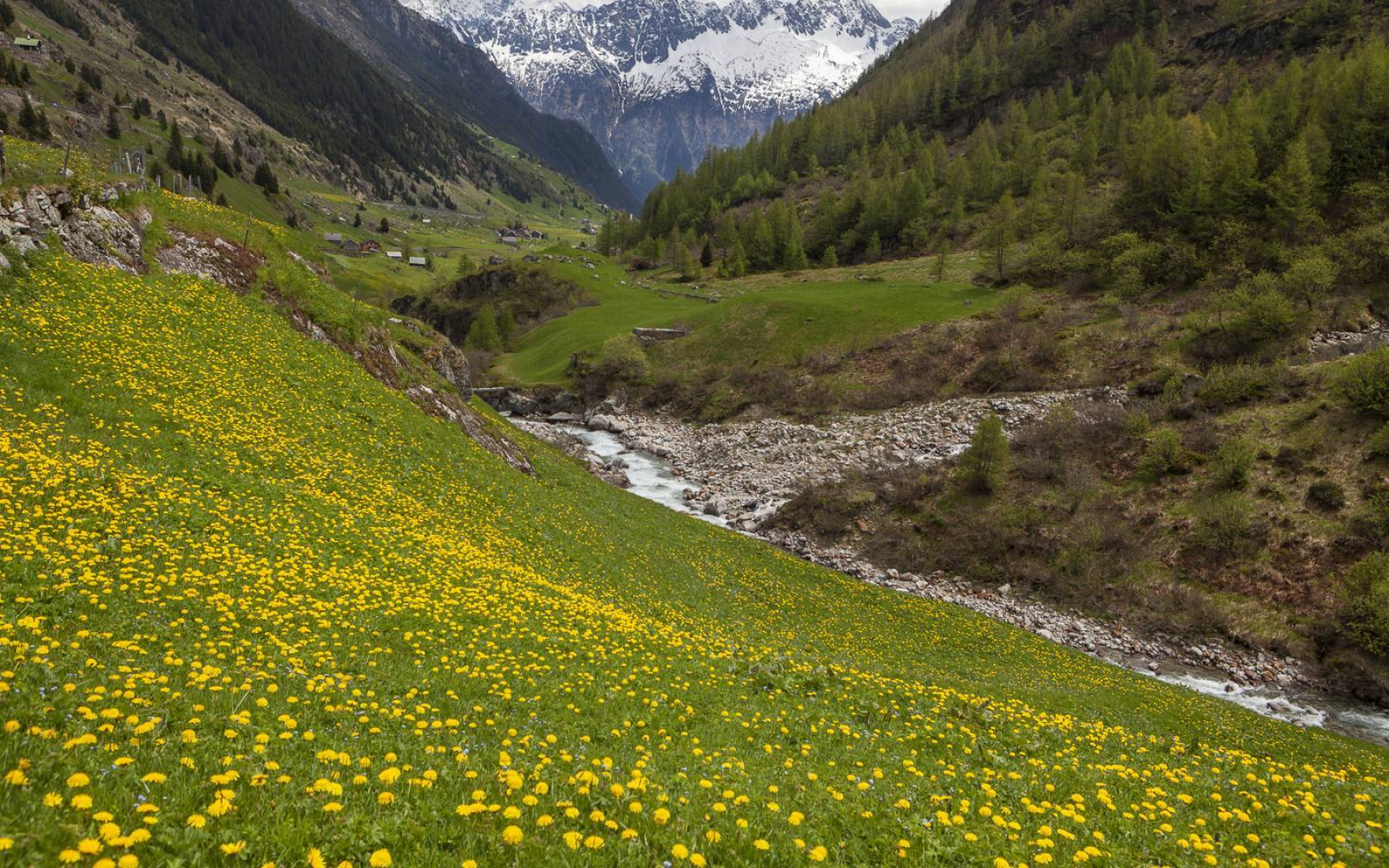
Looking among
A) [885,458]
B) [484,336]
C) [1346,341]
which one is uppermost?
[1346,341]

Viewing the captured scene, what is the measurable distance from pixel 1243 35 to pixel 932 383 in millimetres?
130589

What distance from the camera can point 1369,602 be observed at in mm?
27859

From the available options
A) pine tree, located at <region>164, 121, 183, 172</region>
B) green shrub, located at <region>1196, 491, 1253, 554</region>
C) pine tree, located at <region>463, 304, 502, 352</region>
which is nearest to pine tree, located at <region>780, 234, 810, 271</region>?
pine tree, located at <region>463, 304, 502, 352</region>

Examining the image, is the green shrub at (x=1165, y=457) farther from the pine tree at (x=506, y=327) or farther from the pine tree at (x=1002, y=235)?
the pine tree at (x=506, y=327)

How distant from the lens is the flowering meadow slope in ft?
17.6

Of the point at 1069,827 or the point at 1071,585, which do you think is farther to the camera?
the point at 1071,585

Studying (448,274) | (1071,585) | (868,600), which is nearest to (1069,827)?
(868,600)

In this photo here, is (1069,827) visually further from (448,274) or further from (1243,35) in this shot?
(448,274)

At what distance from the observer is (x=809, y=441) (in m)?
61.1

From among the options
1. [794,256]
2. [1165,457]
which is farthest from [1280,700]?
[794,256]

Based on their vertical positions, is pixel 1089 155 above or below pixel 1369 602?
above

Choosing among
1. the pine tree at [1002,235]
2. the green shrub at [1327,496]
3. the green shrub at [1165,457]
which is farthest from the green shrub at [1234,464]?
the pine tree at [1002,235]

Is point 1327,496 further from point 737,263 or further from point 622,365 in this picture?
point 737,263

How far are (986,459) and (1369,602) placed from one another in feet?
65.9
